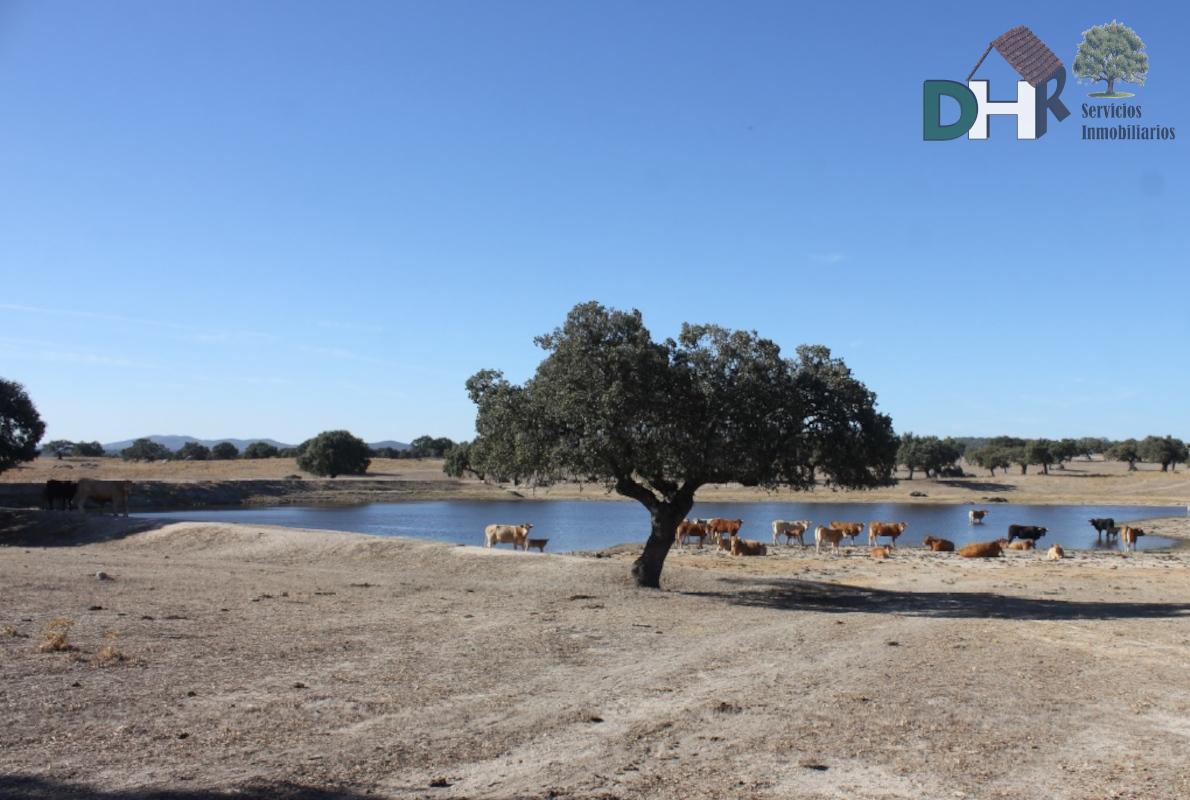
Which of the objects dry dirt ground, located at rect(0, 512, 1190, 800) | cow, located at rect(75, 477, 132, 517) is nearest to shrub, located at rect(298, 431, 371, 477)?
cow, located at rect(75, 477, 132, 517)

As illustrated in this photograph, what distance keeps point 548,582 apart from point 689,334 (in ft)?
22.4

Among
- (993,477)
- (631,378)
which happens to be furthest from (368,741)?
(993,477)

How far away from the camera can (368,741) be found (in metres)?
8.29

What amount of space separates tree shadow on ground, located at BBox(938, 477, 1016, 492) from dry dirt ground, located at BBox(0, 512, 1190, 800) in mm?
91486

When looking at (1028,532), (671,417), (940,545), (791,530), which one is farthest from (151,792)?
(1028,532)

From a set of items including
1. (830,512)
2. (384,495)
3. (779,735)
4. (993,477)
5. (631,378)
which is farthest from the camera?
(993,477)

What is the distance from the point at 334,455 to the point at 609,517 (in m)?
44.4

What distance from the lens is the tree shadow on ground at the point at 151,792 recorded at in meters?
6.46

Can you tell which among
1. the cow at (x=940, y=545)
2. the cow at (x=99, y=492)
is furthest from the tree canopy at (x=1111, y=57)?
the cow at (x=99, y=492)

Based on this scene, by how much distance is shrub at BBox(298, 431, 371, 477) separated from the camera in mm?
98375

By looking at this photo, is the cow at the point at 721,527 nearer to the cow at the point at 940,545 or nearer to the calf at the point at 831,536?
the calf at the point at 831,536

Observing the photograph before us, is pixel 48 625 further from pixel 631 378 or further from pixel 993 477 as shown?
pixel 993 477

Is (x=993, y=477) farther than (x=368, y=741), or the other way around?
(x=993, y=477)

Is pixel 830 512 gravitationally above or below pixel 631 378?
below
